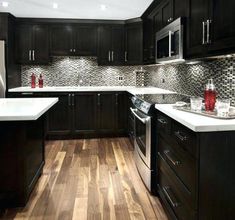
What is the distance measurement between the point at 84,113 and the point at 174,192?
134 inches

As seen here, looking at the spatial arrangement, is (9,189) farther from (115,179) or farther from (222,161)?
(222,161)

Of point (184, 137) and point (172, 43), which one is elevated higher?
point (172, 43)

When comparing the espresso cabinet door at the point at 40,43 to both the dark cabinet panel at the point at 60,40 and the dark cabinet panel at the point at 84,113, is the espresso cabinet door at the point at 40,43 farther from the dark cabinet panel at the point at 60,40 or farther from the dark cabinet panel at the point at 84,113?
the dark cabinet panel at the point at 84,113

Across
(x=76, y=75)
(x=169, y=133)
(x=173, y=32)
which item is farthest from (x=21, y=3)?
(x=169, y=133)

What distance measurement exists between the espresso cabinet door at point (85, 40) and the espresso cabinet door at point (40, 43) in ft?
1.88

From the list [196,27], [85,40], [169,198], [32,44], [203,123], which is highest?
[85,40]

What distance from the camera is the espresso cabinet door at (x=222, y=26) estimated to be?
6.52 ft

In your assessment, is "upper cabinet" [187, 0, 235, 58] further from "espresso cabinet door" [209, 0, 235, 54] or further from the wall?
the wall

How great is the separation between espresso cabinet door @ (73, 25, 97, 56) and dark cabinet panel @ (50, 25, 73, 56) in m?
0.14

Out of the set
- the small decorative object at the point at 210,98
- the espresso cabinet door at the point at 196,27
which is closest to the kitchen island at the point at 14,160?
the small decorative object at the point at 210,98

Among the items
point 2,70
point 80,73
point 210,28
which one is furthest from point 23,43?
point 210,28

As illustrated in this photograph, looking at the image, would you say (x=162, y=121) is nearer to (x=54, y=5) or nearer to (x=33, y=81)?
(x=54, y=5)

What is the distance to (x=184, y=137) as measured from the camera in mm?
1998

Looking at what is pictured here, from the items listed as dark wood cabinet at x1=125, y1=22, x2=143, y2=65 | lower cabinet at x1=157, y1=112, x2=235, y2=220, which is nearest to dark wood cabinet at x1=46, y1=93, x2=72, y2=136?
dark wood cabinet at x1=125, y1=22, x2=143, y2=65
